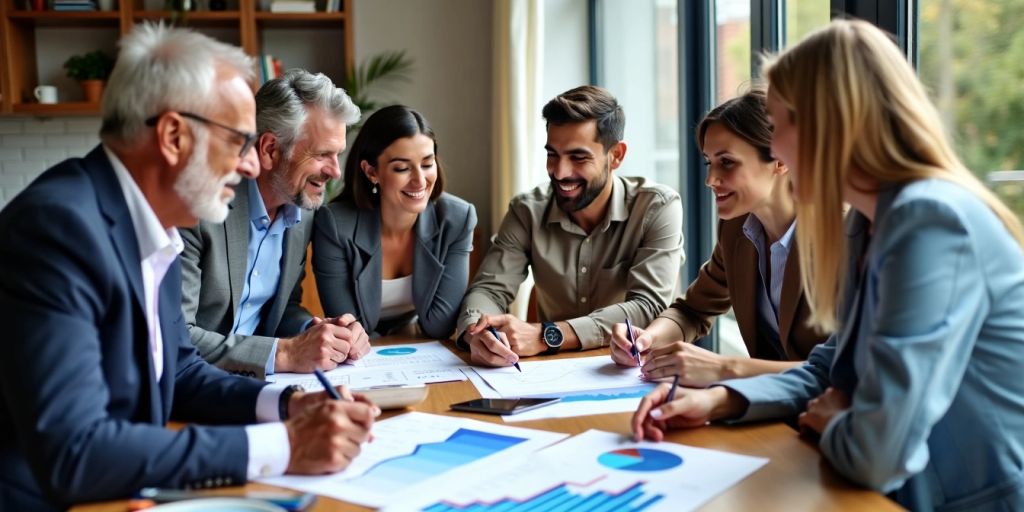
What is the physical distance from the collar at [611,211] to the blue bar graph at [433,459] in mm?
1273

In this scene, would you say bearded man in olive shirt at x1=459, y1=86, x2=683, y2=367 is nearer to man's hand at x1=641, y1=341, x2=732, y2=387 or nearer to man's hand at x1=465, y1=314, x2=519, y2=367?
man's hand at x1=465, y1=314, x2=519, y2=367

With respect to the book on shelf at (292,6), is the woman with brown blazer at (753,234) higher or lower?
lower

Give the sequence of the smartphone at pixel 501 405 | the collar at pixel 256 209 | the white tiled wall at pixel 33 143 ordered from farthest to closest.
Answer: the white tiled wall at pixel 33 143
the collar at pixel 256 209
the smartphone at pixel 501 405

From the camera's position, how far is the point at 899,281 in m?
1.05

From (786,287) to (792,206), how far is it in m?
0.24

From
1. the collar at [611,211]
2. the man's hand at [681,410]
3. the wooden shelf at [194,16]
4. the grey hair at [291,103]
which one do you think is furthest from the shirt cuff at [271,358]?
the wooden shelf at [194,16]

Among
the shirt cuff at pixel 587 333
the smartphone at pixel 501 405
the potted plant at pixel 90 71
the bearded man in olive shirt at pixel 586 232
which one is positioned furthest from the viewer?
the potted plant at pixel 90 71

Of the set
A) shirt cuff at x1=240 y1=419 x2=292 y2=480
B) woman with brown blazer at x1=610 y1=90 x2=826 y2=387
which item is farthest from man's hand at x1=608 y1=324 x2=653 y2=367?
shirt cuff at x1=240 y1=419 x2=292 y2=480

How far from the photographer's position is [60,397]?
1.08 metres

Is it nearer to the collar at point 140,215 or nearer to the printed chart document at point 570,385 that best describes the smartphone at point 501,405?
the printed chart document at point 570,385

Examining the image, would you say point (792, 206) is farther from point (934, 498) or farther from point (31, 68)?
point (31, 68)

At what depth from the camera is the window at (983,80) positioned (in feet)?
5.39

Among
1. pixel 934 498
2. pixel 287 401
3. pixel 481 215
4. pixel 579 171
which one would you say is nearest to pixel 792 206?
pixel 579 171

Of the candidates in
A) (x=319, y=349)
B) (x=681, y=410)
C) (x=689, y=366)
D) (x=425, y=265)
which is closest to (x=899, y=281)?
(x=681, y=410)
